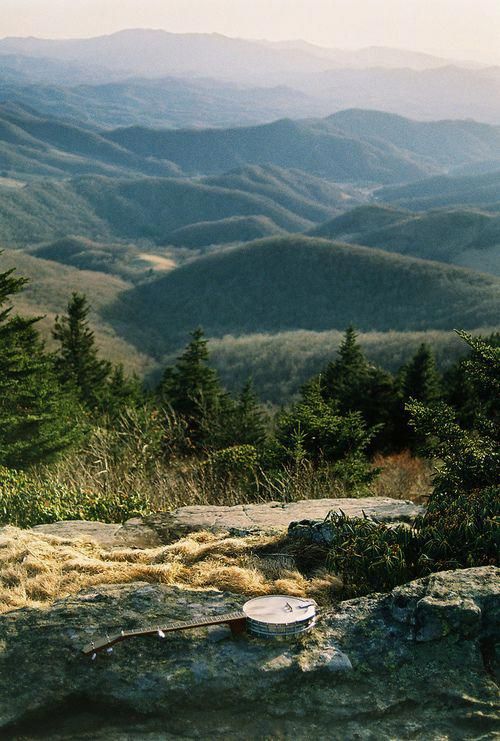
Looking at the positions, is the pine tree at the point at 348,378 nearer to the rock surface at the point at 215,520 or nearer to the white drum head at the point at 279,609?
the rock surface at the point at 215,520

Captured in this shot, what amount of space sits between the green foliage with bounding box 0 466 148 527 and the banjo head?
3.97 metres

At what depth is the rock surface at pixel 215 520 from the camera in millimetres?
7086

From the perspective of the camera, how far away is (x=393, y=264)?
161m

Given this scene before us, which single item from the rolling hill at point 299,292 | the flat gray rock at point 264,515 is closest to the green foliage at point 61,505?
the flat gray rock at point 264,515

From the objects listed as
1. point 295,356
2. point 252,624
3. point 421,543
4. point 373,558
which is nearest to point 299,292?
point 295,356

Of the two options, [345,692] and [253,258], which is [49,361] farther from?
[253,258]

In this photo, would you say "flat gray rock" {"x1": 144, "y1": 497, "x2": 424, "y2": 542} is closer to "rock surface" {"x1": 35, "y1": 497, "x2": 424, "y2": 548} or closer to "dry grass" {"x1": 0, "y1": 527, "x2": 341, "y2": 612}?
"rock surface" {"x1": 35, "y1": 497, "x2": 424, "y2": 548}

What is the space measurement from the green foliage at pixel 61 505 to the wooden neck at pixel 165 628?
4005mm

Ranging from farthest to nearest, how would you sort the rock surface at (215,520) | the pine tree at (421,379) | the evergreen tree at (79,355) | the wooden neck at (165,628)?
1. the evergreen tree at (79,355)
2. the pine tree at (421,379)
3. the rock surface at (215,520)
4. the wooden neck at (165,628)

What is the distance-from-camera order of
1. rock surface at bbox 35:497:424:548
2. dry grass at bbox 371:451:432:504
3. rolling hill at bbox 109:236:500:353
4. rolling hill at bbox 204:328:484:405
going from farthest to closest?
1. rolling hill at bbox 109:236:500:353
2. rolling hill at bbox 204:328:484:405
3. dry grass at bbox 371:451:432:504
4. rock surface at bbox 35:497:424:548

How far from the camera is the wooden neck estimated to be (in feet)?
14.4

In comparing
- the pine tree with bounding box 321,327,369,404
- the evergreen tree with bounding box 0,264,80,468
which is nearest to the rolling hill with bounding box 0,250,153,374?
the pine tree with bounding box 321,327,369,404

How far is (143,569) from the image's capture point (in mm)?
5738

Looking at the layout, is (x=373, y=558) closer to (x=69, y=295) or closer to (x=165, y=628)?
(x=165, y=628)
